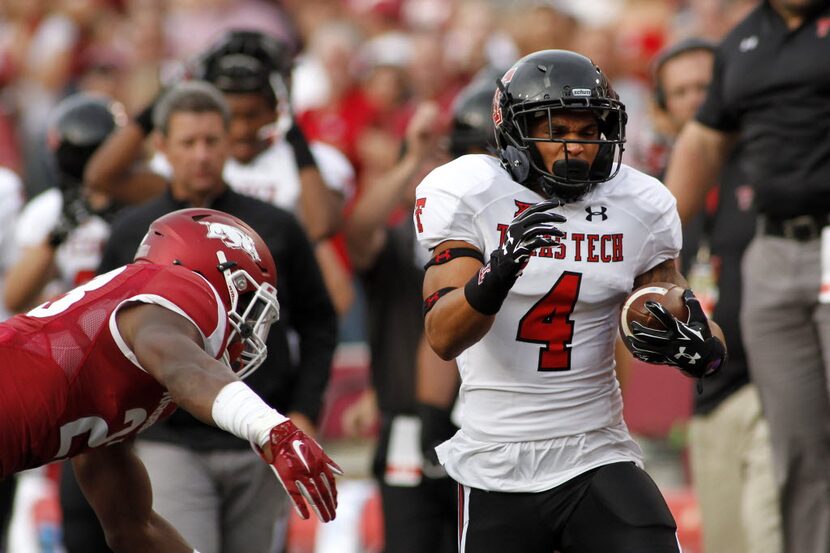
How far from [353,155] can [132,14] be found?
3380 millimetres

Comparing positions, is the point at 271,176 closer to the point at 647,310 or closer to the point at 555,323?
the point at 555,323

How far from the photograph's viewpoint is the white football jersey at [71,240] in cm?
689

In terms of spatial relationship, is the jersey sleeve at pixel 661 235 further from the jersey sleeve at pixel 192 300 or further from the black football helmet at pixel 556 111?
the jersey sleeve at pixel 192 300

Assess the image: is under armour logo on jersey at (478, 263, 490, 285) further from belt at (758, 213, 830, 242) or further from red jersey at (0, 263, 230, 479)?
belt at (758, 213, 830, 242)

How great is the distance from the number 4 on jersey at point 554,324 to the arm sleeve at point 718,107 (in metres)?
2.09

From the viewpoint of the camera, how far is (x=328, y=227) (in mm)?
6566

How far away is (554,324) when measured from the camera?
13.5 ft

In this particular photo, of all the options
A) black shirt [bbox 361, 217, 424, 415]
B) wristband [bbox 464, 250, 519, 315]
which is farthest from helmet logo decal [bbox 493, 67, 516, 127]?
black shirt [bbox 361, 217, 424, 415]

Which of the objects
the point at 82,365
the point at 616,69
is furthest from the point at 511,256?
the point at 616,69

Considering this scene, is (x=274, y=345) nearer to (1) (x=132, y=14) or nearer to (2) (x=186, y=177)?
(2) (x=186, y=177)

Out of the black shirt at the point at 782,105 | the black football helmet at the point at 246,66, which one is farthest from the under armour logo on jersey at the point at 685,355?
the black football helmet at the point at 246,66

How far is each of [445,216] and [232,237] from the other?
0.65 metres

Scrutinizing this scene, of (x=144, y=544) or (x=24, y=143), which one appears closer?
(x=144, y=544)

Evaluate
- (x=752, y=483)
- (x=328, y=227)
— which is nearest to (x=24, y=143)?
(x=328, y=227)
